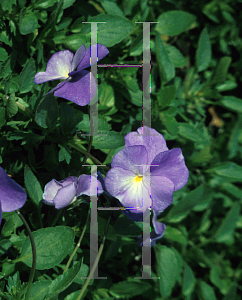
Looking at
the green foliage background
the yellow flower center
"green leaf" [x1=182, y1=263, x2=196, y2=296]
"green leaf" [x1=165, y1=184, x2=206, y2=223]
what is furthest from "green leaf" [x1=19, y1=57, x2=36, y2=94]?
"green leaf" [x1=182, y1=263, x2=196, y2=296]

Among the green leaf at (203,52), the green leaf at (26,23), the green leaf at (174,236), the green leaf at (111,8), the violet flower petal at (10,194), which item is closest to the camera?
the violet flower petal at (10,194)

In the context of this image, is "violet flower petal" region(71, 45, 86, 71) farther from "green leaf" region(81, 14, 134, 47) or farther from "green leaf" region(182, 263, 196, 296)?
"green leaf" region(182, 263, 196, 296)

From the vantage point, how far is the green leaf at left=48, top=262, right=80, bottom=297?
0.67 meters

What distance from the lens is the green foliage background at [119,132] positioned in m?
A: 0.76

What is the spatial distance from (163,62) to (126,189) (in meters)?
0.56

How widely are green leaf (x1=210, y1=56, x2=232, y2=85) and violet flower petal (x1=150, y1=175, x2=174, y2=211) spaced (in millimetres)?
747

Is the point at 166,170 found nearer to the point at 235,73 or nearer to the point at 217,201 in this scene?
the point at 217,201

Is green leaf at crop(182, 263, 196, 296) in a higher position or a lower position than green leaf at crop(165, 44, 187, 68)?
lower

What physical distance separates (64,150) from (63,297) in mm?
373

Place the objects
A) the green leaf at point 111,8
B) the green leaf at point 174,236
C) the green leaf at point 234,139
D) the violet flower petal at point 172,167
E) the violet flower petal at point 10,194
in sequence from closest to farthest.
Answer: the violet flower petal at point 10,194
the violet flower petal at point 172,167
the green leaf at point 111,8
the green leaf at point 174,236
the green leaf at point 234,139

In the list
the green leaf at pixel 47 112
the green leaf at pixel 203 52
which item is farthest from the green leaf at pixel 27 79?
the green leaf at pixel 203 52

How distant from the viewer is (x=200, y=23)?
1.42 metres

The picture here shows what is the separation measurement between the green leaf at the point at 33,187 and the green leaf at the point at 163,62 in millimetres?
553
